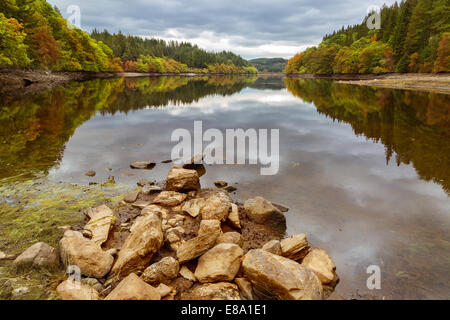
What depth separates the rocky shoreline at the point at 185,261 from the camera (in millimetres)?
5672

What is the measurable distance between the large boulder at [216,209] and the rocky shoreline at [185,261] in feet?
0.11

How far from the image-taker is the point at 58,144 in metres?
17.4

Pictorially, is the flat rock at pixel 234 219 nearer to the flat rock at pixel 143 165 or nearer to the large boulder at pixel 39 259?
the large boulder at pixel 39 259

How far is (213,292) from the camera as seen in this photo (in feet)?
19.0

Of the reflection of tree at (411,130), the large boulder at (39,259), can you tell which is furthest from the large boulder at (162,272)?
the reflection of tree at (411,130)

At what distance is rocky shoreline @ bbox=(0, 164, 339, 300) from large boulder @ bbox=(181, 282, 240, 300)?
2 centimetres

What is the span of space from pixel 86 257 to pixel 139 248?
1287 mm

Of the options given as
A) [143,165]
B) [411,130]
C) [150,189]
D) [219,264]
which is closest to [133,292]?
[219,264]

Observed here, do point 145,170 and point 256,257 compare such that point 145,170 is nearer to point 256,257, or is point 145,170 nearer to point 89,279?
point 89,279

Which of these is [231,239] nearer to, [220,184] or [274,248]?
[274,248]

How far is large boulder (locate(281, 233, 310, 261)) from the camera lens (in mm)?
7176

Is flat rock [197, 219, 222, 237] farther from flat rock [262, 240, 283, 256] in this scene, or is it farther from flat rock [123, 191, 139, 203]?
flat rock [123, 191, 139, 203]
